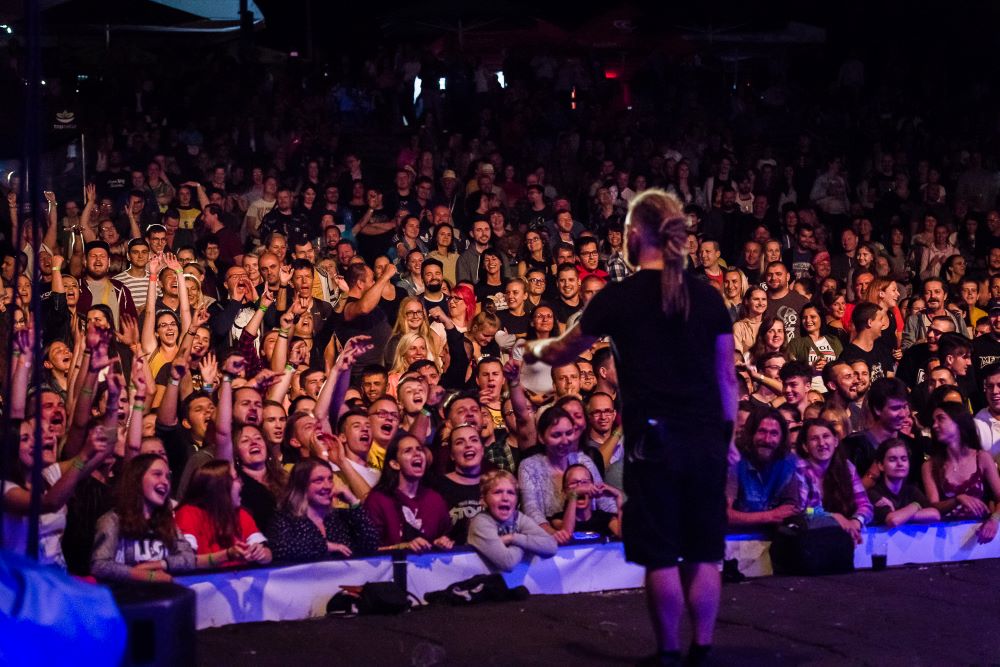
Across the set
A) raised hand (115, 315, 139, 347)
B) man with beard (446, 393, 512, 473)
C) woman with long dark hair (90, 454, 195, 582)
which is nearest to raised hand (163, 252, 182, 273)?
raised hand (115, 315, 139, 347)

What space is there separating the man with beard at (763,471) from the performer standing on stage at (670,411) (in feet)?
7.36

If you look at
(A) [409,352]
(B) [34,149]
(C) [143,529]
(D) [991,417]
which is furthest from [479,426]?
(B) [34,149]

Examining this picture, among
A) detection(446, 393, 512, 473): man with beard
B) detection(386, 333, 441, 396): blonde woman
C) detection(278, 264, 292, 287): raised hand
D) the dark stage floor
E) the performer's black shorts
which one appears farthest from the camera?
detection(278, 264, 292, 287): raised hand

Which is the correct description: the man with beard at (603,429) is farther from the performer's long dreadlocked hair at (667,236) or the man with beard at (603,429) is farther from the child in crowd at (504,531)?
the performer's long dreadlocked hair at (667,236)

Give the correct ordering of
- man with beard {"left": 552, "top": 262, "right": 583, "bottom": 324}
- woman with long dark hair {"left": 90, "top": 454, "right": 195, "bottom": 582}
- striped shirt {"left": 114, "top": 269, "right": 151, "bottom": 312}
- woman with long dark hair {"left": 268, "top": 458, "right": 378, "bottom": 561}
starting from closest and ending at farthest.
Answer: woman with long dark hair {"left": 90, "top": 454, "right": 195, "bottom": 582}, woman with long dark hair {"left": 268, "top": 458, "right": 378, "bottom": 561}, striped shirt {"left": 114, "top": 269, "right": 151, "bottom": 312}, man with beard {"left": 552, "top": 262, "right": 583, "bottom": 324}

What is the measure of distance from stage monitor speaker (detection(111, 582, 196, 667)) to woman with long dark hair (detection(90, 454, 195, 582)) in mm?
2071

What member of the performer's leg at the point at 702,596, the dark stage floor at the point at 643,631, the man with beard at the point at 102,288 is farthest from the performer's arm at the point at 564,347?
the man with beard at the point at 102,288

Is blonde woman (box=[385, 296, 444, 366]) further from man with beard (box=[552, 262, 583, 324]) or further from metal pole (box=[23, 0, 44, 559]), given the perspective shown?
metal pole (box=[23, 0, 44, 559])

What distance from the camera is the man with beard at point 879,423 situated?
739cm

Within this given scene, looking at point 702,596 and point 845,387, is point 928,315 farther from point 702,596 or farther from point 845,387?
point 702,596

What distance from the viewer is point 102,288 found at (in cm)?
918

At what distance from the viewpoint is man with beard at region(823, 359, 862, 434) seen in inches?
330

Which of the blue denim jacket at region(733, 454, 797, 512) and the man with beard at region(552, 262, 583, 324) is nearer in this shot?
the blue denim jacket at region(733, 454, 797, 512)

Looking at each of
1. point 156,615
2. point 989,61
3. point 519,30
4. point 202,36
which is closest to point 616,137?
point 519,30
